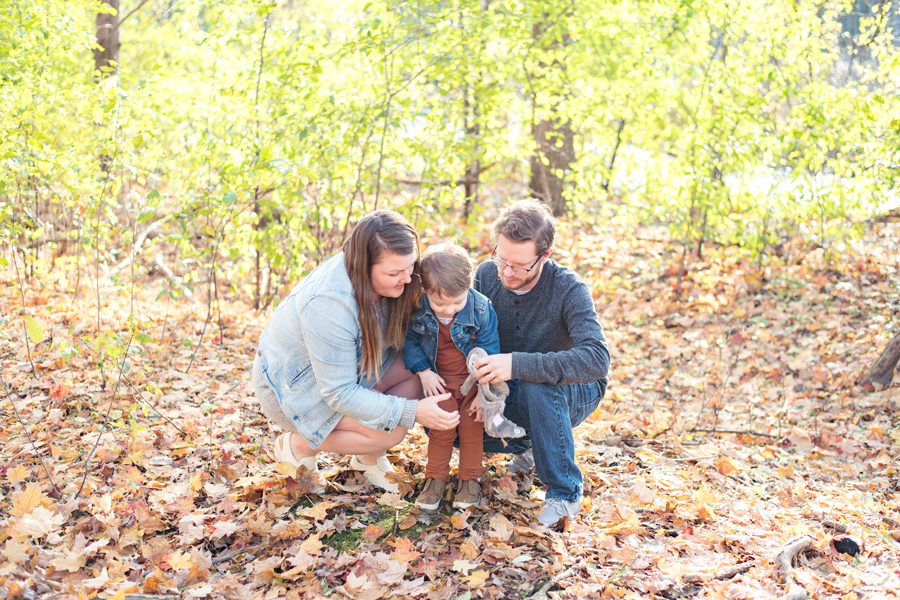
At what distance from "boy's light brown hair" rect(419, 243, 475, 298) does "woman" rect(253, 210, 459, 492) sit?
0.23 ft

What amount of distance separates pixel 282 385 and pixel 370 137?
11.7ft

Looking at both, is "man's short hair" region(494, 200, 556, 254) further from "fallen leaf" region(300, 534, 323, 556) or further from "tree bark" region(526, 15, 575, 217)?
"tree bark" region(526, 15, 575, 217)

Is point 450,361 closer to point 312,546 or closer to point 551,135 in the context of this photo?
point 312,546

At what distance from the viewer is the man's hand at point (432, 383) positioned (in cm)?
340

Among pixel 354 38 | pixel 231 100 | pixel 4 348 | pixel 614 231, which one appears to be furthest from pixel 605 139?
pixel 4 348

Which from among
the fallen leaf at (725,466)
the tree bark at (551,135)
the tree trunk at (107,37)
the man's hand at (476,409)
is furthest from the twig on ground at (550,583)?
the tree trunk at (107,37)

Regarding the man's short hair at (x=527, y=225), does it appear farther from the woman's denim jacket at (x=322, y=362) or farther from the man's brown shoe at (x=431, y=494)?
the man's brown shoe at (x=431, y=494)

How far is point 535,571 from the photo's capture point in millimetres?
3033

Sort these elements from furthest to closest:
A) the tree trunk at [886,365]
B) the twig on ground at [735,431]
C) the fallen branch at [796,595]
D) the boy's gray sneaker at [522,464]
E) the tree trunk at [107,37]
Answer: the tree trunk at [107,37] < the tree trunk at [886,365] < the twig on ground at [735,431] < the boy's gray sneaker at [522,464] < the fallen branch at [796,595]

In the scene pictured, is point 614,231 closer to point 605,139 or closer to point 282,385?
point 605,139

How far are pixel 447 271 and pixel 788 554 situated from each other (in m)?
1.81

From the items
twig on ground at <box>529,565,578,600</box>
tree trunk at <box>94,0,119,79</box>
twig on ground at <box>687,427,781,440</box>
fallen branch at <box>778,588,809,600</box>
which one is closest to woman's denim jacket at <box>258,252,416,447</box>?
twig on ground at <box>529,565,578,600</box>

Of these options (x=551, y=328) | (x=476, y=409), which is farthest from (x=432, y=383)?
(x=551, y=328)

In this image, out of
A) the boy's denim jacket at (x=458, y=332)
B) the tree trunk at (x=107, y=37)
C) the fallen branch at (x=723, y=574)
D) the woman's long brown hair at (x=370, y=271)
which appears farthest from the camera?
the tree trunk at (x=107, y=37)
